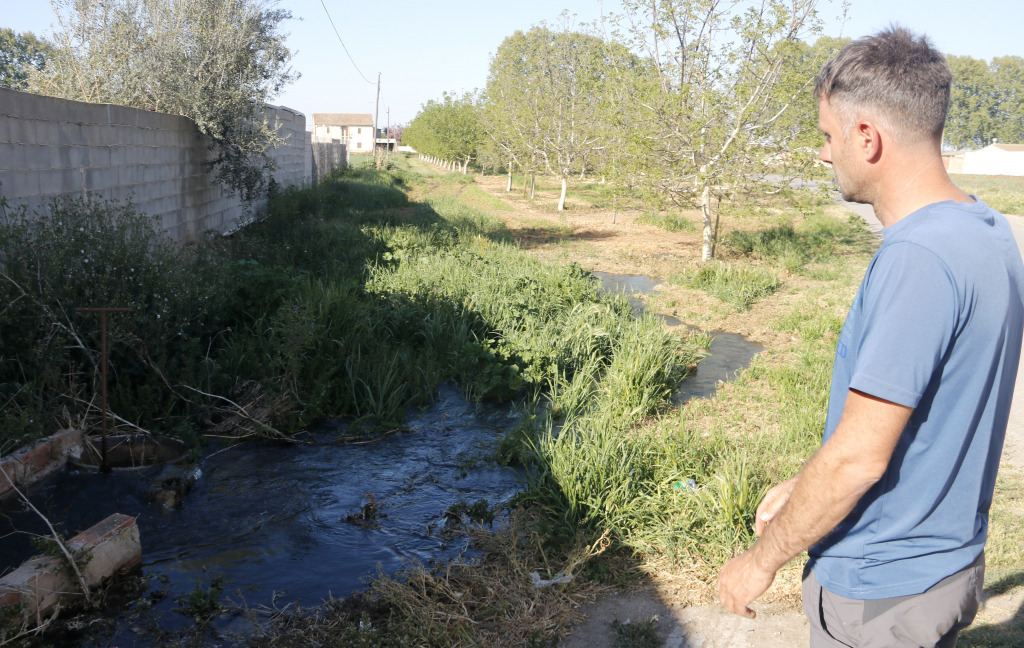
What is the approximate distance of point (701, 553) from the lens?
3.72m

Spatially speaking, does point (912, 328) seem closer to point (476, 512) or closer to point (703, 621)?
point (703, 621)

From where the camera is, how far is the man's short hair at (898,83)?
147cm

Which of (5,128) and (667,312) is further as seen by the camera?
(667,312)

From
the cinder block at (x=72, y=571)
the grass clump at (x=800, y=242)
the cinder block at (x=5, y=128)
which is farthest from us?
the grass clump at (x=800, y=242)

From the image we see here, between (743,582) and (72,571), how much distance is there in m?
2.93

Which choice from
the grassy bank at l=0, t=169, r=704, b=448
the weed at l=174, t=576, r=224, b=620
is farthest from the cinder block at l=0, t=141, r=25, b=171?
the weed at l=174, t=576, r=224, b=620

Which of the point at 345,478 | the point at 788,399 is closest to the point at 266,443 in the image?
the point at 345,478

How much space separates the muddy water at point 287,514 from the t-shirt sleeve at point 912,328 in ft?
9.61

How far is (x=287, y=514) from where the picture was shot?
4.34 metres

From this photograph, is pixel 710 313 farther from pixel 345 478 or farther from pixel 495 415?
pixel 345 478

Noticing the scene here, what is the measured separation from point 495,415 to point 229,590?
9.68 ft

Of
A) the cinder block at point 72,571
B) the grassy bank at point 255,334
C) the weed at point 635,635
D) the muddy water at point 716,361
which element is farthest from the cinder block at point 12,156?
the muddy water at point 716,361

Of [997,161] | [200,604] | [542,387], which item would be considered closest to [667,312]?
[542,387]

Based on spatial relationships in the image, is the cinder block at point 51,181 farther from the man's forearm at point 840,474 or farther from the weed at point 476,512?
the man's forearm at point 840,474
